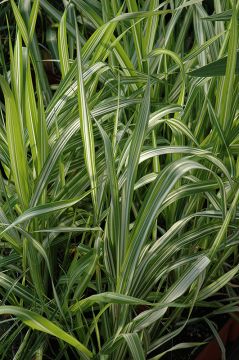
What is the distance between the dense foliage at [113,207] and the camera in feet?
2.80

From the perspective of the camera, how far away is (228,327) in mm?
1100

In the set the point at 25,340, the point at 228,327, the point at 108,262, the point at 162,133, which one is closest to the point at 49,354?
the point at 25,340

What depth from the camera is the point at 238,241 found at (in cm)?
97

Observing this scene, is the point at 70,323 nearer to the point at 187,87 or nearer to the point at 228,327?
the point at 228,327

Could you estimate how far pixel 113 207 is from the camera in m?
0.86

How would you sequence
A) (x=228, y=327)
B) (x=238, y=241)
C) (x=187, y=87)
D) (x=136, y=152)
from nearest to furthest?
(x=136, y=152) < (x=238, y=241) < (x=228, y=327) < (x=187, y=87)

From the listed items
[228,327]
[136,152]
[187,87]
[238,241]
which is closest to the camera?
[136,152]

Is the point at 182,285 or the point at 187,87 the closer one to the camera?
the point at 182,285

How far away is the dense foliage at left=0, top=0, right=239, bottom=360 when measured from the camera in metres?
0.85

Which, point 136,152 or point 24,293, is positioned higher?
point 136,152

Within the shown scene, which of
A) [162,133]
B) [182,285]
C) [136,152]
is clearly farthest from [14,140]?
[162,133]

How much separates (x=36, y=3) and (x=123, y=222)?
40cm

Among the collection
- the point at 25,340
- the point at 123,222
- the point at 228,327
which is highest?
the point at 123,222

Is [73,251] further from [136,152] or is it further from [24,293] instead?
[136,152]
